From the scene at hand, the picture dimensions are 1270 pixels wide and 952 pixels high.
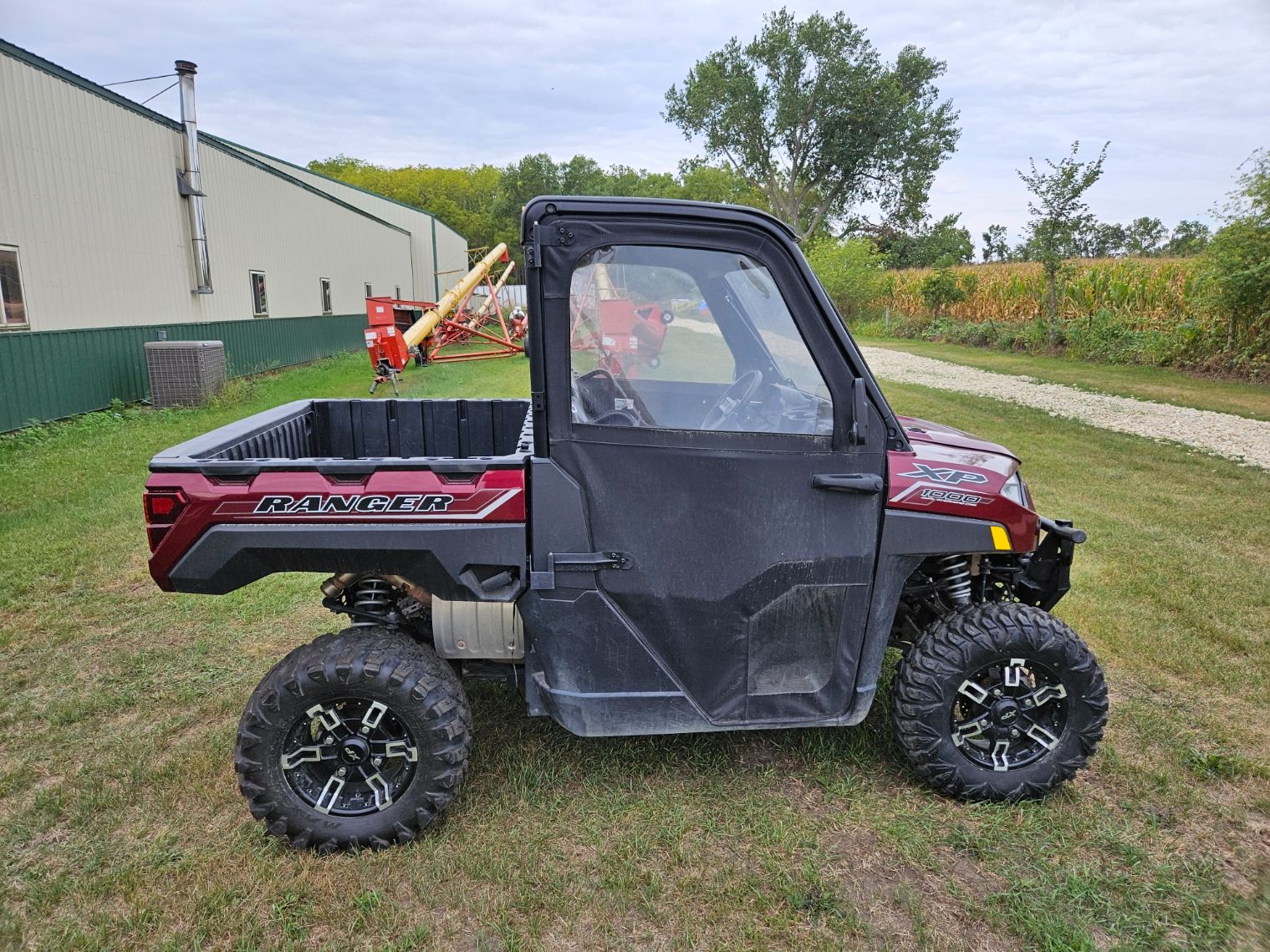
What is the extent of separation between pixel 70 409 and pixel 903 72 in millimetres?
52582

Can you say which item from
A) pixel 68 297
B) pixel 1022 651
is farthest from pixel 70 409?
pixel 1022 651

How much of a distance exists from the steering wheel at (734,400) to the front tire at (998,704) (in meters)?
1.19

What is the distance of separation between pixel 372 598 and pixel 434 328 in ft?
48.9

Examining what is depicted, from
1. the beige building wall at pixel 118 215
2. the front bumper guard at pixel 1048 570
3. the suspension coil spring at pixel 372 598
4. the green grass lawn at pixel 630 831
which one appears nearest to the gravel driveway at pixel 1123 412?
the green grass lawn at pixel 630 831

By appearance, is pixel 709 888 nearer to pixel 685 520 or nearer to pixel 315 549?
pixel 685 520

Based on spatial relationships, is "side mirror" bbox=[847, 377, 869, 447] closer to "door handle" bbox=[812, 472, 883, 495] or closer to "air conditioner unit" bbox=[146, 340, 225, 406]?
"door handle" bbox=[812, 472, 883, 495]

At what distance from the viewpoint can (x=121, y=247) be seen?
41.2 feet

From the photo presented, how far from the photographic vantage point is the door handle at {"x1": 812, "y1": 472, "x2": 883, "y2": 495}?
278 centimetres

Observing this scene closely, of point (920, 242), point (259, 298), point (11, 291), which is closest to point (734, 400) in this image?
point (11, 291)

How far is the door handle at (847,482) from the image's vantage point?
278 centimetres

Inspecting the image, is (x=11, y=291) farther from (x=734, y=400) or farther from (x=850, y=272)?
(x=850, y=272)

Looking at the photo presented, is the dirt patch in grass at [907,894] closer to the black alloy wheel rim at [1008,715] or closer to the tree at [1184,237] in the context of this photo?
the black alloy wheel rim at [1008,715]

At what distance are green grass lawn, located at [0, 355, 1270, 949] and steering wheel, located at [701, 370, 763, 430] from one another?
1.51 meters

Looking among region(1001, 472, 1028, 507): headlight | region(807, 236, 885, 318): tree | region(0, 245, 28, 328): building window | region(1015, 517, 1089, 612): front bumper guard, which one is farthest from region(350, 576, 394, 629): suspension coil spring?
region(807, 236, 885, 318): tree
